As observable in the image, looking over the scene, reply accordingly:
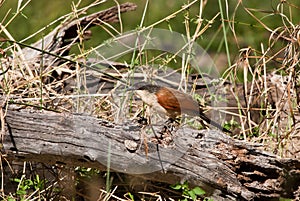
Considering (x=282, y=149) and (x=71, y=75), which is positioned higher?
(x=71, y=75)

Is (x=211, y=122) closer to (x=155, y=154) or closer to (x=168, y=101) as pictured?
(x=168, y=101)

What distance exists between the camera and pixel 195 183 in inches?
130

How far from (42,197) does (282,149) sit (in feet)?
4.24

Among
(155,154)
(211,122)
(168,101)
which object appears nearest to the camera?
(155,154)

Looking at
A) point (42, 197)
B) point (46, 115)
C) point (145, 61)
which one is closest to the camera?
point (46, 115)

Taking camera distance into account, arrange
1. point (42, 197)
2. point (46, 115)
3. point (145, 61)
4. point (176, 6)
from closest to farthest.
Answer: point (46, 115) → point (42, 197) → point (145, 61) → point (176, 6)

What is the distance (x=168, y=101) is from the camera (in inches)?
140

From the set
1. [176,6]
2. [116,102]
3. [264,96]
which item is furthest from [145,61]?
[176,6]

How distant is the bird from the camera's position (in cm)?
355

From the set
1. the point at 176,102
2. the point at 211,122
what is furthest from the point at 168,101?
the point at 211,122

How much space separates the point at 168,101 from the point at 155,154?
1.41 ft

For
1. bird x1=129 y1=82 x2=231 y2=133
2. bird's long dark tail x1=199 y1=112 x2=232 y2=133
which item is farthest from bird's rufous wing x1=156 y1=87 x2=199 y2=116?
bird's long dark tail x1=199 y1=112 x2=232 y2=133

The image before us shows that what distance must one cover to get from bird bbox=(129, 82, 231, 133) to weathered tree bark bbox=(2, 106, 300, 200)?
243 millimetres

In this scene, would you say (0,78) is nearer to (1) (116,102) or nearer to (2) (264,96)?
(1) (116,102)
